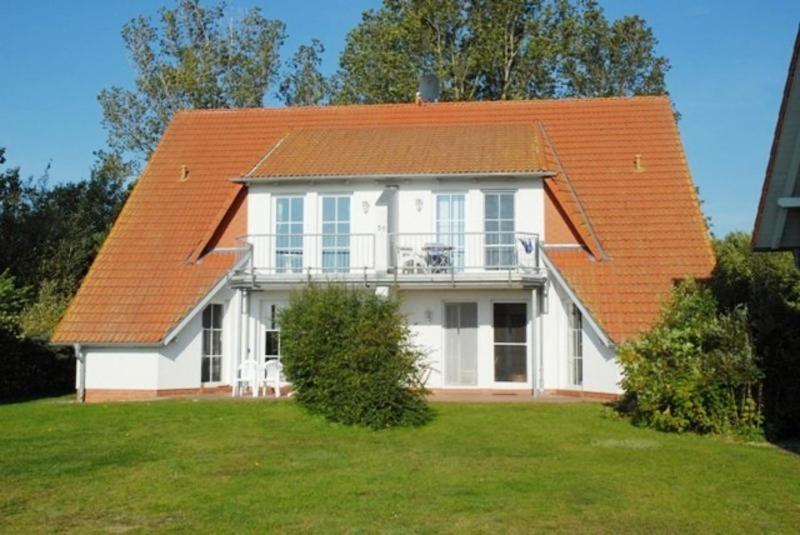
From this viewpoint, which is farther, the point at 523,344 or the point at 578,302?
the point at 523,344

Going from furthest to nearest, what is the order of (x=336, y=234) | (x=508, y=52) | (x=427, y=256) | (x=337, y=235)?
(x=508, y=52) → (x=336, y=234) → (x=337, y=235) → (x=427, y=256)

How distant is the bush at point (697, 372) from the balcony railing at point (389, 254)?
18.8 feet

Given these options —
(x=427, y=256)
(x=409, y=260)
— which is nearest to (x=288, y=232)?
(x=409, y=260)

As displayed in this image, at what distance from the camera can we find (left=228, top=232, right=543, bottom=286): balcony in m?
21.6

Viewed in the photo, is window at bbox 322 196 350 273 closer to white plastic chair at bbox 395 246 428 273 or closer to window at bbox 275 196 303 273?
window at bbox 275 196 303 273

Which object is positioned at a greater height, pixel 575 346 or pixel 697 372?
pixel 575 346

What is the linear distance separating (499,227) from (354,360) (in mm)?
7725

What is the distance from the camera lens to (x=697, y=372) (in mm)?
→ 15172

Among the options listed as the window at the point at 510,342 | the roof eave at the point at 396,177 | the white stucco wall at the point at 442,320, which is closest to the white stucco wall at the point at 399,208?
the roof eave at the point at 396,177

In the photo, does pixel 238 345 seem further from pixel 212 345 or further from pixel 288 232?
pixel 288 232

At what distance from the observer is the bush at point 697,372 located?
49.1ft

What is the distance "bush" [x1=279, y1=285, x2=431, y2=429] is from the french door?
611cm

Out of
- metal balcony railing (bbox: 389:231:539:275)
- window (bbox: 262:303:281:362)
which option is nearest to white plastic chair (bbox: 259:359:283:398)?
window (bbox: 262:303:281:362)

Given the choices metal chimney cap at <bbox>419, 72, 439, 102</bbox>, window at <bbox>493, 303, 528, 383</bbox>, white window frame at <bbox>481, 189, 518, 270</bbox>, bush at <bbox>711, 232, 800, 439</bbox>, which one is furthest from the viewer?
metal chimney cap at <bbox>419, 72, 439, 102</bbox>
